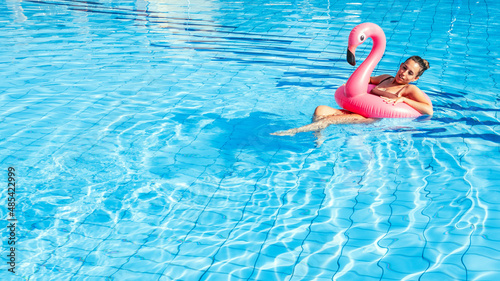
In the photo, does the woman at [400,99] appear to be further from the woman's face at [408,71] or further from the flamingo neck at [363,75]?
the flamingo neck at [363,75]

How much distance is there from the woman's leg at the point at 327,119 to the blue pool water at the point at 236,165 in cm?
14

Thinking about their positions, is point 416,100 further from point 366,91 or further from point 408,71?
point 366,91

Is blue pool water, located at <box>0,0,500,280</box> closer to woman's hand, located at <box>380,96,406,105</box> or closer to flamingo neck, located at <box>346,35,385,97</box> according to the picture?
woman's hand, located at <box>380,96,406,105</box>

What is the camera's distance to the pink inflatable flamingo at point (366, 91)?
4.69 m

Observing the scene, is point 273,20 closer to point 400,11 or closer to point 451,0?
point 400,11

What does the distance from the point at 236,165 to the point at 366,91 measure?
1490 millimetres

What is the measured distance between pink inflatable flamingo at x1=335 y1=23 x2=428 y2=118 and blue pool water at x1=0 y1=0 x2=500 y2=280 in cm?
21

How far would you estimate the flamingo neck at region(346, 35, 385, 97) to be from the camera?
480cm

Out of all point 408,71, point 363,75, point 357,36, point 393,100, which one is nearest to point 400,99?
point 393,100

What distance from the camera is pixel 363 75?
190 inches

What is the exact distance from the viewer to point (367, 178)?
13.6ft

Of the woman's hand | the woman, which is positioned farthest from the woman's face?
the woman's hand

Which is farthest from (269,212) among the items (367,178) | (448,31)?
(448,31)

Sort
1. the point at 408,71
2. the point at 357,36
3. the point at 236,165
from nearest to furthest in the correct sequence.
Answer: the point at 236,165, the point at 357,36, the point at 408,71
